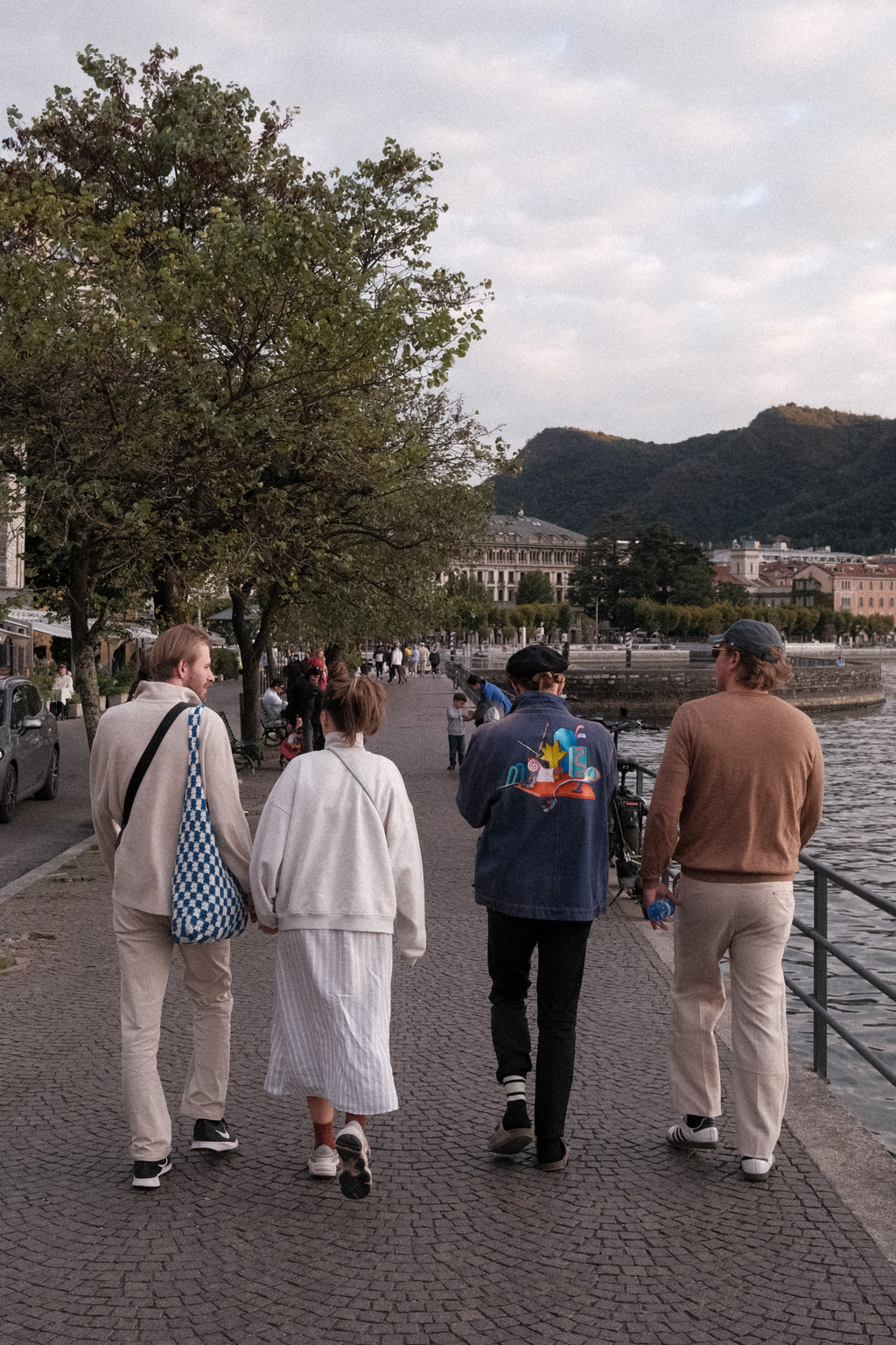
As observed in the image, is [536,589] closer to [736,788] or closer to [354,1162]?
[736,788]

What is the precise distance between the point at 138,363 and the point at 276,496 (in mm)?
2306

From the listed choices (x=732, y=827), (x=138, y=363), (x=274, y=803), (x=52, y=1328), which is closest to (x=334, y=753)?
(x=274, y=803)

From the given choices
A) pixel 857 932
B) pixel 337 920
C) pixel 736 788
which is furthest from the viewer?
pixel 857 932

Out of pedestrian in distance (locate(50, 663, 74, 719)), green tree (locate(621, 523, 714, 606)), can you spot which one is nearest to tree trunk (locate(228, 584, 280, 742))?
pedestrian in distance (locate(50, 663, 74, 719))

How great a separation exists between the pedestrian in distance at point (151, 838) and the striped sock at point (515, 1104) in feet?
3.67

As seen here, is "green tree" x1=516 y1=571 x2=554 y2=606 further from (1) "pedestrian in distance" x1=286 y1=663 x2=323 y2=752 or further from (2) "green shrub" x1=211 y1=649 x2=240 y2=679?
(1) "pedestrian in distance" x1=286 y1=663 x2=323 y2=752

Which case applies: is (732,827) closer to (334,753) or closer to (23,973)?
(334,753)

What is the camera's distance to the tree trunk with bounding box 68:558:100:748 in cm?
1323

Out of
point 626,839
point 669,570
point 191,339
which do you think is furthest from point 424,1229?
point 669,570

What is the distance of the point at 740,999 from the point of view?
4.59 meters

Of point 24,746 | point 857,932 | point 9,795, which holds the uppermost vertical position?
point 24,746

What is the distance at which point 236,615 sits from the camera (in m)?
24.2

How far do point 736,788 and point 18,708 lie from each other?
13642 mm

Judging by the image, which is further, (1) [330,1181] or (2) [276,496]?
(2) [276,496]
